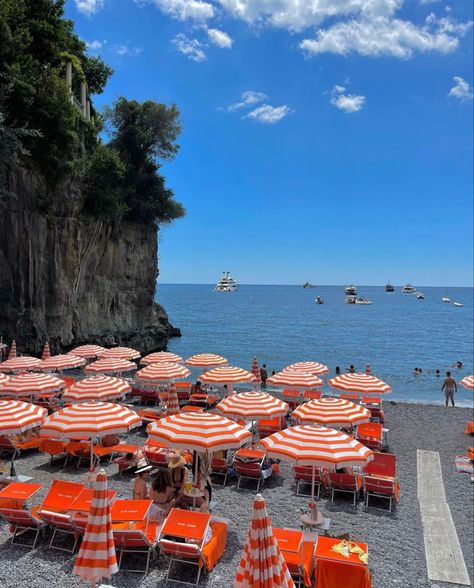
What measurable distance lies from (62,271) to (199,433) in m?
27.9

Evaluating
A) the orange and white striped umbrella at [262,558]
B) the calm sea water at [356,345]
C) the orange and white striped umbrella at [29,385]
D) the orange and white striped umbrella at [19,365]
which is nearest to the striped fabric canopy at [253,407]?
the orange and white striped umbrella at [29,385]

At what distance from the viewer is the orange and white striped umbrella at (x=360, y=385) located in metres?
16.3

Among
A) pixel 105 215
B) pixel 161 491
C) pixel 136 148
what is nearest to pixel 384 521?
pixel 161 491

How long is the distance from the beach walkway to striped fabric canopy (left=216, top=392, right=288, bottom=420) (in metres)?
4.18

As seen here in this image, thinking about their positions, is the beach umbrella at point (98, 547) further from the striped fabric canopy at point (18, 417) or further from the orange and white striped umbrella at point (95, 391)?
the orange and white striped umbrella at point (95, 391)

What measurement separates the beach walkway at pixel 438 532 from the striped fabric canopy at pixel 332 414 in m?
2.51

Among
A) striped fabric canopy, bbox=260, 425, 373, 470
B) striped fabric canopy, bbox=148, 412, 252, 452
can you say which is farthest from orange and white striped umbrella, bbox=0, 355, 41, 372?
striped fabric canopy, bbox=260, 425, 373, 470

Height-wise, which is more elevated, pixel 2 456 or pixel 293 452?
pixel 293 452

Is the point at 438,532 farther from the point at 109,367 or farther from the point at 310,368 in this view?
the point at 109,367

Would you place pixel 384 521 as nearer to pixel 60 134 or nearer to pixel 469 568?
pixel 469 568

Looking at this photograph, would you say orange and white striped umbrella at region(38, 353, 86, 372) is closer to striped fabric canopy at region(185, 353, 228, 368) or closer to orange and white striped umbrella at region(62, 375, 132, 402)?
striped fabric canopy at region(185, 353, 228, 368)

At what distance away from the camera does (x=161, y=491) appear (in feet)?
28.8

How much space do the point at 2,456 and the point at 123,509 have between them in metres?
7.13

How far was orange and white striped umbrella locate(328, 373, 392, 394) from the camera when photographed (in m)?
16.3
